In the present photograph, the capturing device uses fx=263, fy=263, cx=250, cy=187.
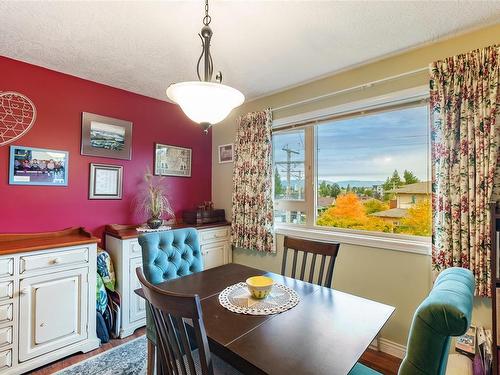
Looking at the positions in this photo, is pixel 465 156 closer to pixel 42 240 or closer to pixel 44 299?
pixel 44 299

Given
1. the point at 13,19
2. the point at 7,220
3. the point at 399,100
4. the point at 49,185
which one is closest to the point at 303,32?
the point at 399,100

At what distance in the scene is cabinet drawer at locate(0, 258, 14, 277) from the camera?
180 centimetres

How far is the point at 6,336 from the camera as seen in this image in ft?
6.00

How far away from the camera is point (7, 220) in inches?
85.9

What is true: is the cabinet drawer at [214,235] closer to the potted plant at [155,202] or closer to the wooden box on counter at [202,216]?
the wooden box on counter at [202,216]

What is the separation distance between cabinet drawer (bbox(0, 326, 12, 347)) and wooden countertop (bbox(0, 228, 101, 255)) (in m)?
0.54

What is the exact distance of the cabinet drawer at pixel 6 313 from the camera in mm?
1808

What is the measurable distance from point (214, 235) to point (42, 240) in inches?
65.2

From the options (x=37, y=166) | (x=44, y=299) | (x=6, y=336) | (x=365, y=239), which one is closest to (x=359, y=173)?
(x=365, y=239)

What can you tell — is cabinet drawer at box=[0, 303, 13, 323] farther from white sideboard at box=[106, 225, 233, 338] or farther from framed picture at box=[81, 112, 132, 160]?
framed picture at box=[81, 112, 132, 160]

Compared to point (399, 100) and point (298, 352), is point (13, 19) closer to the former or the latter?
point (298, 352)

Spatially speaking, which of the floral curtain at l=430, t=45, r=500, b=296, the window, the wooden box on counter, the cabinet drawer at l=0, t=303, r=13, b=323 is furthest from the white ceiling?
the cabinet drawer at l=0, t=303, r=13, b=323

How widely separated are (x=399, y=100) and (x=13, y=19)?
284cm

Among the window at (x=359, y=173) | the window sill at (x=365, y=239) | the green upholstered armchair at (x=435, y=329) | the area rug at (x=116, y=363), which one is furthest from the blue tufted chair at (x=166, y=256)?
the green upholstered armchair at (x=435, y=329)
